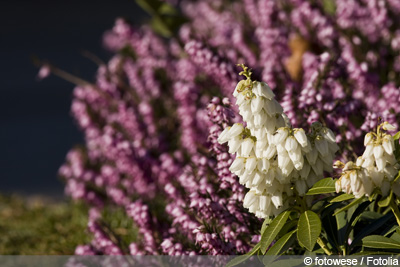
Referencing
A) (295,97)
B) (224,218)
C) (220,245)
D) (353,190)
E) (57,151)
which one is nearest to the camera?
(353,190)

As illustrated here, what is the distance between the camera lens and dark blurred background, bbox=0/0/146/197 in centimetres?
822

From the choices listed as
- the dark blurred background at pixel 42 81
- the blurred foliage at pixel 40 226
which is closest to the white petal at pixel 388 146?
the blurred foliage at pixel 40 226

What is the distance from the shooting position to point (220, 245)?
3088 millimetres

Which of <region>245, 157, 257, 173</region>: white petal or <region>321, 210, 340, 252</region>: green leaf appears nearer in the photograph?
<region>245, 157, 257, 173</region>: white petal

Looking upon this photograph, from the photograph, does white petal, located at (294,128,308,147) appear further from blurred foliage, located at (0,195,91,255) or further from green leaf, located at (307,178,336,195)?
blurred foliage, located at (0,195,91,255)

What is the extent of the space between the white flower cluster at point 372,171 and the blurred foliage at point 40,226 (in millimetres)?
2681

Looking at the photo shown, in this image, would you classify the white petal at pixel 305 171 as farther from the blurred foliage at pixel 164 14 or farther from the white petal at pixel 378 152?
the blurred foliage at pixel 164 14

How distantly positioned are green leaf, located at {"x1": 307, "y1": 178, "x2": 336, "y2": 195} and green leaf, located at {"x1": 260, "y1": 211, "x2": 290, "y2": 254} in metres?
0.14

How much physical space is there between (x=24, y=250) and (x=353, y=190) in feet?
11.3

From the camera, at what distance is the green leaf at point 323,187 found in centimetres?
249

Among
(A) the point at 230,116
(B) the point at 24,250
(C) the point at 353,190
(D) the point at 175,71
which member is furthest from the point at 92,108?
(C) the point at 353,190

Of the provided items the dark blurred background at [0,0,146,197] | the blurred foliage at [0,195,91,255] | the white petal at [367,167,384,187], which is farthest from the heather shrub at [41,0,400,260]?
the dark blurred background at [0,0,146,197]

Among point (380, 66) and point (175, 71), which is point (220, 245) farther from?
point (175, 71)

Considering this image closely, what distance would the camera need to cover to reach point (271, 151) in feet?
8.21
